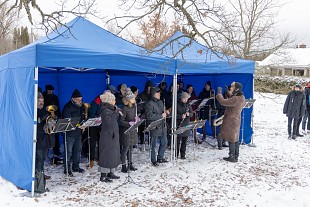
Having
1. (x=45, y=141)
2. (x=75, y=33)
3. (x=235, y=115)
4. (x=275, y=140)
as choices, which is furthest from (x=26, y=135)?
(x=275, y=140)

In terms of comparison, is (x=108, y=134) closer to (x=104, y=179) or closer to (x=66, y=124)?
(x=66, y=124)

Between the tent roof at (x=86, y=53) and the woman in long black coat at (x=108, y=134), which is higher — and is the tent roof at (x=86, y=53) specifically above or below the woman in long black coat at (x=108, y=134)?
above

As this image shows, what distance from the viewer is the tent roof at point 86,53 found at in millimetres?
4641

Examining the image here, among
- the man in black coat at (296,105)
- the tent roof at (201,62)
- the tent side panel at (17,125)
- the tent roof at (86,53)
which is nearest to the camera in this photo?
the tent roof at (86,53)

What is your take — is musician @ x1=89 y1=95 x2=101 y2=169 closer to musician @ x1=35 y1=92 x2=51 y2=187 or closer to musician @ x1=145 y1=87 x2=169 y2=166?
musician @ x1=145 y1=87 x2=169 y2=166

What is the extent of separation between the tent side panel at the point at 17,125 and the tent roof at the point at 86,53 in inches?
10.7

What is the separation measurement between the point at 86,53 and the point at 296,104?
7.25m

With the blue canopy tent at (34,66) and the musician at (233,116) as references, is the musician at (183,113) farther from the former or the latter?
the blue canopy tent at (34,66)

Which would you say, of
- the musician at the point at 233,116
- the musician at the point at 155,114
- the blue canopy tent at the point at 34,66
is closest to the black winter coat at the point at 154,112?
the musician at the point at 155,114

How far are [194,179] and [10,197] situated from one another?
10.5ft

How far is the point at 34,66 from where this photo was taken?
4547mm

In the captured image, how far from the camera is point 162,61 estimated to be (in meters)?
6.01

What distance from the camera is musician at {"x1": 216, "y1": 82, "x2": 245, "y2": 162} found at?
22.4 ft

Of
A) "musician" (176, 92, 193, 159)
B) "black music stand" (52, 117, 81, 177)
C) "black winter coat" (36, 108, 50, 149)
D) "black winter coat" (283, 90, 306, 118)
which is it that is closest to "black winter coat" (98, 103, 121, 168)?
"black music stand" (52, 117, 81, 177)
